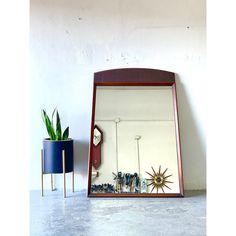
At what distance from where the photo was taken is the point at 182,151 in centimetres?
275

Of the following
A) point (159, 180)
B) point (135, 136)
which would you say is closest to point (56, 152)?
point (135, 136)

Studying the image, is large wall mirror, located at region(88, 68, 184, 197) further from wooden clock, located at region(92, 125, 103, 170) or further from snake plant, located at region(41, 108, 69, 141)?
snake plant, located at region(41, 108, 69, 141)

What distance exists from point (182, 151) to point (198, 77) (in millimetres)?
710

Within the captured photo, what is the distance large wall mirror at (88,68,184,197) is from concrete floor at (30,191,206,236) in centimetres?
15

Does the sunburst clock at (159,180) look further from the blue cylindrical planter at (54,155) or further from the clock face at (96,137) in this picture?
the blue cylindrical planter at (54,155)

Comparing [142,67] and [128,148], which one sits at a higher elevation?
[142,67]

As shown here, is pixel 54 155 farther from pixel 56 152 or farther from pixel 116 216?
pixel 116 216

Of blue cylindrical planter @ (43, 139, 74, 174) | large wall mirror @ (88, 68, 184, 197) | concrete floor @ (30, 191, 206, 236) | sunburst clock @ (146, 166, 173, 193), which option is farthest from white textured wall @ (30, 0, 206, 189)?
sunburst clock @ (146, 166, 173, 193)

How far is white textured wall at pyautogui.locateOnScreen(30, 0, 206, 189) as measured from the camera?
8.86 ft

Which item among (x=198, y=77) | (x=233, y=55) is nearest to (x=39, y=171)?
(x=198, y=77)

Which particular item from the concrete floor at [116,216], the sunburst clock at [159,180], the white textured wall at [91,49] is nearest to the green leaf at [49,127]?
the white textured wall at [91,49]

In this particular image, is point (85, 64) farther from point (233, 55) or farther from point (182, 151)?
point (233, 55)

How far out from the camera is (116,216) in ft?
6.70

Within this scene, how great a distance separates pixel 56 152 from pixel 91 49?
1000mm
